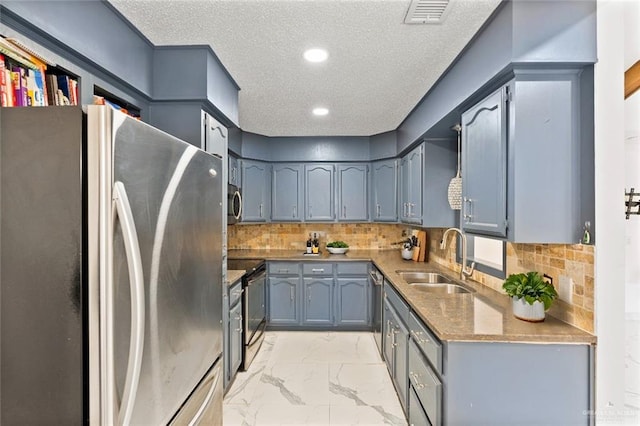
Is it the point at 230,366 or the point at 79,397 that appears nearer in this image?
the point at 79,397

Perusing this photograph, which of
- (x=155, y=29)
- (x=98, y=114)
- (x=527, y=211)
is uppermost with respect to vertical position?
(x=155, y=29)

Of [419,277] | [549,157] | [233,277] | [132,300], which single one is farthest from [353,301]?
[132,300]

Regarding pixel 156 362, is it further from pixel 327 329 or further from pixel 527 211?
pixel 327 329

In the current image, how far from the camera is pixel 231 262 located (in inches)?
145

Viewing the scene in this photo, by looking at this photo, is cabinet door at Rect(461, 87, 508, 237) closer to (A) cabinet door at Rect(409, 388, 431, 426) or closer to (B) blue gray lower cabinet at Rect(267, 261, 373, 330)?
(A) cabinet door at Rect(409, 388, 431, 426)

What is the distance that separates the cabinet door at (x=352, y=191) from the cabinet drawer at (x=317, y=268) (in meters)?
0.69

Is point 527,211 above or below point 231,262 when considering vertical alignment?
above

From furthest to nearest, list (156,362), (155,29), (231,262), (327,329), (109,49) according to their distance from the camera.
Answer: (327,329), (231,262), (155,29), (109,49), (156,362)

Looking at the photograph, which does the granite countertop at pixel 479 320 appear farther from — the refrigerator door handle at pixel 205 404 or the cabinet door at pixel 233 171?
the cabinet door at pixel 233 171

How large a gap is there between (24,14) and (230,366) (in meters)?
2.45

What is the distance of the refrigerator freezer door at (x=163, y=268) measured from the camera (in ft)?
2.81

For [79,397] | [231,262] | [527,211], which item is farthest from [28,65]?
[231,262]

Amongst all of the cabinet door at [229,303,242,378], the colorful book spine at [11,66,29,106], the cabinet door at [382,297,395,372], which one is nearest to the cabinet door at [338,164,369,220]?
the cabinet door at [382,297,395,372]

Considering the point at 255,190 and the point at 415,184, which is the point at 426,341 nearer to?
the point at 415,184
